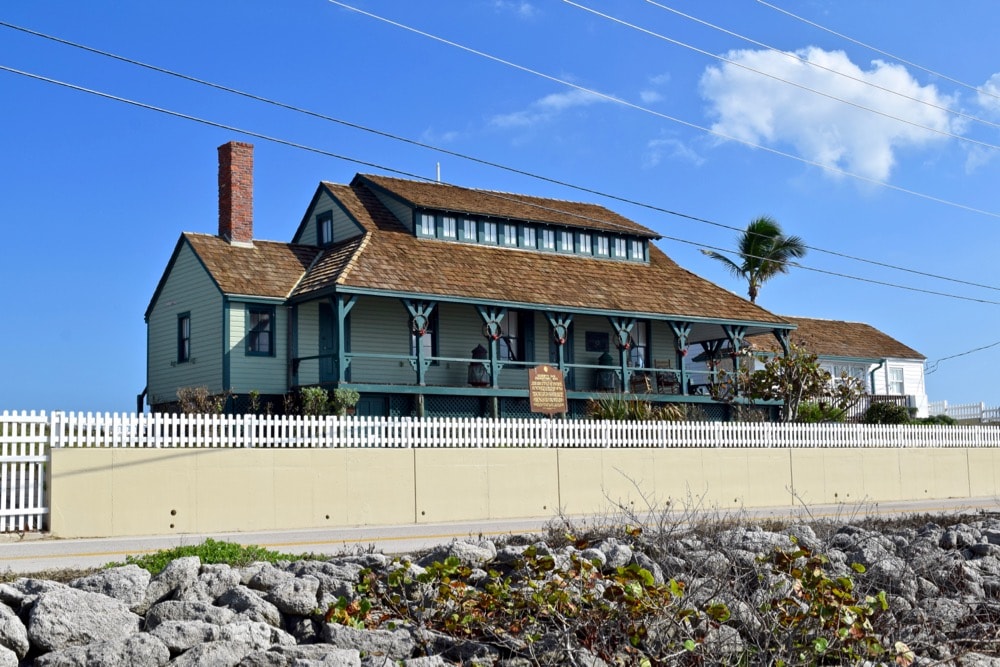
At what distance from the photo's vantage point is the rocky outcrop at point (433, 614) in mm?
7402

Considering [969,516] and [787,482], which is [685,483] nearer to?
[787,482]

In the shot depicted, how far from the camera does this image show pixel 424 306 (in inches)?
1131

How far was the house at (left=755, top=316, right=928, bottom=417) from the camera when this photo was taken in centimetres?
4616

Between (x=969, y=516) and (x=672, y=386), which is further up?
(x=672, y=386)

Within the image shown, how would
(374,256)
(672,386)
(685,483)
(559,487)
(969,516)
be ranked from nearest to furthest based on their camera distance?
1. (969,516)
2. (559,487)
3. (685,483)
4. (374,256)
5. (672,386)

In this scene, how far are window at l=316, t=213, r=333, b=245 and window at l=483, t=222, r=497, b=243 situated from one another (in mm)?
4457

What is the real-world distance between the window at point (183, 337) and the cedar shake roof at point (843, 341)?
2249cm

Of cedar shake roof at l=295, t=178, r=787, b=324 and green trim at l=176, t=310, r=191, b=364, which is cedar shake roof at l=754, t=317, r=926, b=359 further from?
green trim at l=176, t=310, r=191, b=364

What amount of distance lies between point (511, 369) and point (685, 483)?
374 inches

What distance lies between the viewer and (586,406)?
104 feet

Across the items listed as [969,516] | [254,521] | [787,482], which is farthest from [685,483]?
[254,521]

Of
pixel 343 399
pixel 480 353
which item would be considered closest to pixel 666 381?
pixel 480 353

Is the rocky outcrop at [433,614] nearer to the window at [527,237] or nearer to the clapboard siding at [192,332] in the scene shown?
the clapboard siding at [192,332]

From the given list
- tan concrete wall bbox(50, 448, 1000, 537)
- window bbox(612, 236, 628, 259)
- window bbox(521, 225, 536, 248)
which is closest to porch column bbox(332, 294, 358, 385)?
tan concrete wall bbox(50, 448, 1000, 537)
